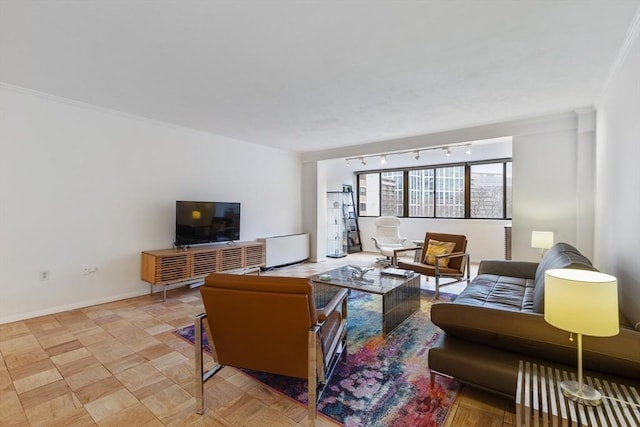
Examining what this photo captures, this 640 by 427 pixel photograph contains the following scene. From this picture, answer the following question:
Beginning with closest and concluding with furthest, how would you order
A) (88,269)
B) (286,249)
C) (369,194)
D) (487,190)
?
(88,269) → (286,249) → (487,190) → (369,194)

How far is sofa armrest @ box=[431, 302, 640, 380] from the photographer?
4.68 ft

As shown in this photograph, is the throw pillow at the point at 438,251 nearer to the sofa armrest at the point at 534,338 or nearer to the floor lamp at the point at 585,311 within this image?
the sofa armrest at the point at 534,338

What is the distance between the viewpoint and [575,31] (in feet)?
7.20

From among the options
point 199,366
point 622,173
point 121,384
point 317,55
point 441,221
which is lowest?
point 121,384

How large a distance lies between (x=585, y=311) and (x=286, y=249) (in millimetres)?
5269

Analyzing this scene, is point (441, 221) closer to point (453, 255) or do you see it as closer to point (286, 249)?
point (453, 255)

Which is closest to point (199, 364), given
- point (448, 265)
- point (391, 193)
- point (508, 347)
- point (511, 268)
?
point (508, 347)

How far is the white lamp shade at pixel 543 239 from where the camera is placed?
3848mm

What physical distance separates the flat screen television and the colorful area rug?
69.2 inches

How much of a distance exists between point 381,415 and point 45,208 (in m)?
4.15

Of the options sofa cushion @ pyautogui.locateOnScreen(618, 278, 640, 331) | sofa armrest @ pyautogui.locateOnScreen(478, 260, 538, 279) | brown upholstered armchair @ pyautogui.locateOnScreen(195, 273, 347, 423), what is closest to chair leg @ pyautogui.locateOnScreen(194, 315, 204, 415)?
brown upholstered armchair @ pyautogui.locateOnScreen(195, 273, 347, 423)

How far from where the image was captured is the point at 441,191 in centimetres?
750

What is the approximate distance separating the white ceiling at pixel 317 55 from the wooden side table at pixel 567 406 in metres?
2.23

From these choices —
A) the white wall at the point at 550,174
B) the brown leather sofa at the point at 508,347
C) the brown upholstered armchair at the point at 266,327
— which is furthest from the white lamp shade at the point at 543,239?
the brown upholstered armchair at the point at 266,327
